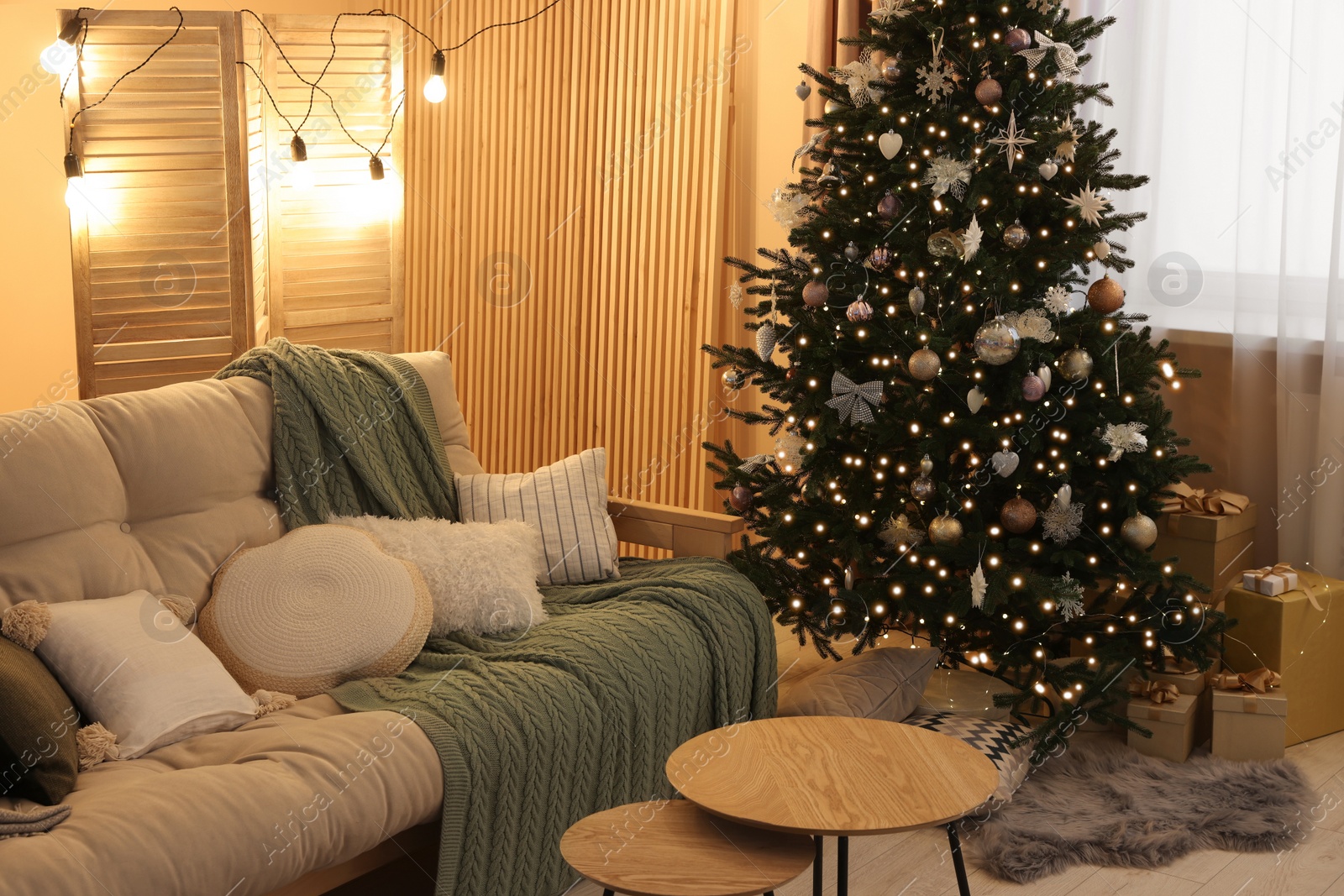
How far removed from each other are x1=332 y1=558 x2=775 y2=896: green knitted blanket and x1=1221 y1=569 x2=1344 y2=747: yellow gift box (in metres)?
1.20

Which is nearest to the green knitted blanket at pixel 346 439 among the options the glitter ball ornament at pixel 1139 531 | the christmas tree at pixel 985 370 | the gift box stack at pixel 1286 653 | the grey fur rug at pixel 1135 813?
the christmas tree at pixel 985 370

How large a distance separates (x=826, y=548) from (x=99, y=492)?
1.62 meters

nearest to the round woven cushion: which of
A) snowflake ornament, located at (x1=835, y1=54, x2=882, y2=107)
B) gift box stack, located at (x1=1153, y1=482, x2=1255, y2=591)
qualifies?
snowflake ornament, located at (x1=835, y1=54, x2=882, y2=107)

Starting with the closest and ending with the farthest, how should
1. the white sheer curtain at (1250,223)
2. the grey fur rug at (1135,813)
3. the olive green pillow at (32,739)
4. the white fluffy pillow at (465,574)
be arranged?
1. the olive green pillow at (32,739)
2. the grey fur rug at (1135,813)
3. the white fluffy pillow at (465,574)
4. the white sheer curtain at (1250,223)

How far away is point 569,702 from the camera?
2.20 m

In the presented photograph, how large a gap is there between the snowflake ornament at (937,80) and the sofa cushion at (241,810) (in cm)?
179

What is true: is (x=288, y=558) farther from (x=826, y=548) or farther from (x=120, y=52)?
(x=120, y=52)

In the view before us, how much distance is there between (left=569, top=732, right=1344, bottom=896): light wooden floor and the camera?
7.45 ft

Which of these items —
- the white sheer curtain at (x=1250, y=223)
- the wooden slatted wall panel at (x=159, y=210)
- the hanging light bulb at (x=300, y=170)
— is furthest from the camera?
the hanging light bulb at (x=300, y=170)

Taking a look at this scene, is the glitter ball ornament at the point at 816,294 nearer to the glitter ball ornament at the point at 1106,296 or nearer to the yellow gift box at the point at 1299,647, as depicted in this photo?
the glitter ball ornament at the point at 1106,296

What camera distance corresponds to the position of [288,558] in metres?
2.34

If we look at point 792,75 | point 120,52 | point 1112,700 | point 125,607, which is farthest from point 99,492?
point 792,75

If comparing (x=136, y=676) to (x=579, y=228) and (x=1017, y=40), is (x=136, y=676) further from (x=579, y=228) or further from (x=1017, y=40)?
(x=579, y=228)

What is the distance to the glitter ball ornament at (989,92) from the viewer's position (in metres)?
2.66
